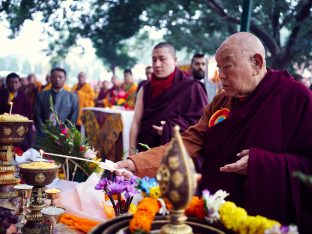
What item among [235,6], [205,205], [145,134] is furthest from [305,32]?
[205,205]

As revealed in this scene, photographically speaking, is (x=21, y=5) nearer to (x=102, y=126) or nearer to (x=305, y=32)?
(x=102, y=126)

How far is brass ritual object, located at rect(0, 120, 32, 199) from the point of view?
2086 millimetres

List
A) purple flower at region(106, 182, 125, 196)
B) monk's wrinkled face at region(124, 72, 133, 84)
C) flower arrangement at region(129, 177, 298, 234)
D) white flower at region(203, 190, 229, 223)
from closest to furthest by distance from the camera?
flower arrangement at region(129, 177, 298, 234), white flower at region(203, 190, 229, 223), purple flower at region(106, 182, 125, 196), monk's wrinkled face at region(124, 72, 133, 84)

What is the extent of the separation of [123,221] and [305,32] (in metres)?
5.01

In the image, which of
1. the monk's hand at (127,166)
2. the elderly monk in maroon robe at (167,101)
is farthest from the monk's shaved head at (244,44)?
the elderly monk in maroon robe at (167,101)

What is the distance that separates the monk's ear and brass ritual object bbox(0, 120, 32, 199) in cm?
116

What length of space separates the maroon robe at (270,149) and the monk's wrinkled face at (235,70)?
0.17 ft

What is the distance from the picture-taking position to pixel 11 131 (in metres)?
2.10

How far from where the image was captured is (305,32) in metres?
5.54

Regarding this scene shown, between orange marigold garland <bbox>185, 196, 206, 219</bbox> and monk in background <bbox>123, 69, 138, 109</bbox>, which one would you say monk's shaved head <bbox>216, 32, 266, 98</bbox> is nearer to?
orange marigold garland <bbox>185, 196, 206, 219</bbox>

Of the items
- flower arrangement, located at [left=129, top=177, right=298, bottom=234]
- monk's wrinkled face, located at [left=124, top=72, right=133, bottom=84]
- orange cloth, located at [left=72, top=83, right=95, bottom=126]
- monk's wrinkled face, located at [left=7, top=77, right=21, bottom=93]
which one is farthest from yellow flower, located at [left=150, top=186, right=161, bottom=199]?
monk's wrinkled face, located at [left=124, top=72, right=133, bottom=84]

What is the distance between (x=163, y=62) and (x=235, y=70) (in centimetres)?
170

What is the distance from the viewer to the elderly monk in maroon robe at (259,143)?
5.34ft

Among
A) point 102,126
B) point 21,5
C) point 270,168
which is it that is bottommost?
point 102,126
